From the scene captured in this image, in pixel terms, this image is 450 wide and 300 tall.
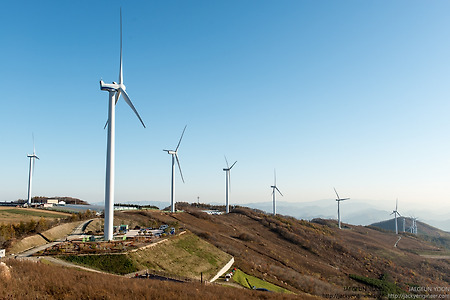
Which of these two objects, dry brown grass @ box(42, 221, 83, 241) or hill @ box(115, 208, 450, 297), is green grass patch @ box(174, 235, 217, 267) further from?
dry brown grass @ box(42, 221, 83, 241)

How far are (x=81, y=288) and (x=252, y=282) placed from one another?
28003mm

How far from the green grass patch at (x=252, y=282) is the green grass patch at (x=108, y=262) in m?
14.2

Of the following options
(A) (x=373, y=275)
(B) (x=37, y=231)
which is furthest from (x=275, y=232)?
(B) (x=37, y=231)

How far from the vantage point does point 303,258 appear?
238 ft

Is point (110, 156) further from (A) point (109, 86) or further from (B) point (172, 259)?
(B) point (172, 259)

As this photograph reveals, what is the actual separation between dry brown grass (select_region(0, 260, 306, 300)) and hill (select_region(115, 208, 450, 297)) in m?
26.7

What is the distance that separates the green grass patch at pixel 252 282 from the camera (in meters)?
42.4

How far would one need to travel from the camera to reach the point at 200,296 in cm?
2289

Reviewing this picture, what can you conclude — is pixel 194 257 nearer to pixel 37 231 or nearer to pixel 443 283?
pixel 37 231

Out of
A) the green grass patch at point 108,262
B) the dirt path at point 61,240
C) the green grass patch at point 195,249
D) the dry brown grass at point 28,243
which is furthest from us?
the green grass patch at point 195,249

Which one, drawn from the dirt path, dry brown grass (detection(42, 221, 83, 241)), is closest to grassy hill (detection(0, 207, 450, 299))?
the dirt path

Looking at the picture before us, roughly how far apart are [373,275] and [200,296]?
207 ft

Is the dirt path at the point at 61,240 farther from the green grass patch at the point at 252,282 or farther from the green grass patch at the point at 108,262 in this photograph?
the green grass patch at the point at 252,282

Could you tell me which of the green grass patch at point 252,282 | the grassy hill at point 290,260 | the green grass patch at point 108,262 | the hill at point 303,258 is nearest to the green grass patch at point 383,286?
the grassy hill at point 290,260
